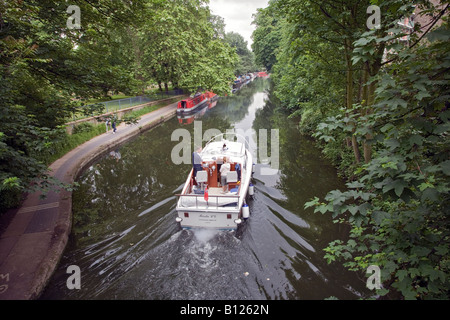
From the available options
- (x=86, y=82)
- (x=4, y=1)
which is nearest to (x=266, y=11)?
(x=86, y=82)

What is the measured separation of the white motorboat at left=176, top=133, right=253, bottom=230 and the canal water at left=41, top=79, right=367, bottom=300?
0.39 meters

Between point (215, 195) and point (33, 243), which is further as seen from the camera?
point (215, 195)

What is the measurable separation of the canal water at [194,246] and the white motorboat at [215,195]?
0.39 meters

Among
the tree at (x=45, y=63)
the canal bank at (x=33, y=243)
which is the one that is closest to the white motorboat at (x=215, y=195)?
the canal bank at (x=33, y=243)

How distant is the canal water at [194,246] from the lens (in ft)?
19.3

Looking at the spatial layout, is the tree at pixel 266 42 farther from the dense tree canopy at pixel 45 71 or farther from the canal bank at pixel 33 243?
the canal bank at pixel 33 243

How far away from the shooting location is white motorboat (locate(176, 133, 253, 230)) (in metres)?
7.82

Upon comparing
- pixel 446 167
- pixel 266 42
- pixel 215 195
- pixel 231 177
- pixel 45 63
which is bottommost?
pixel 215 195

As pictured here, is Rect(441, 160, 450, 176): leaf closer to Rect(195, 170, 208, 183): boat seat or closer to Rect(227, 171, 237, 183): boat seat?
Rect(227, 171, 237, 183): boat seat

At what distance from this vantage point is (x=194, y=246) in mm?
7324

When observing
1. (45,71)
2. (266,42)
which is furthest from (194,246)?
(266,42)

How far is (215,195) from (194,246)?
1581 mm

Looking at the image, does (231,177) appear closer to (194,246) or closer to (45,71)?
Answer: (194,246)
